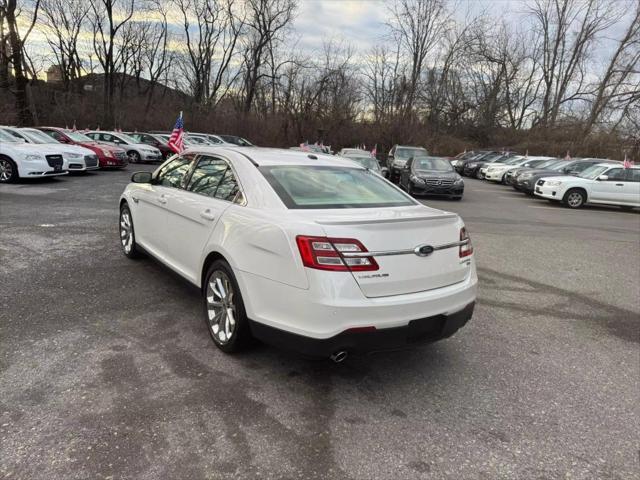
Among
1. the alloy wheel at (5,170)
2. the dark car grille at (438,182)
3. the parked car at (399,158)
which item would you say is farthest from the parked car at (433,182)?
the alloy wheel at (5,170)

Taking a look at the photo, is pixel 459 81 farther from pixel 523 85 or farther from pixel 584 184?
pixel 584 184

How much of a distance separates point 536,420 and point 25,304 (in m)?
4.56

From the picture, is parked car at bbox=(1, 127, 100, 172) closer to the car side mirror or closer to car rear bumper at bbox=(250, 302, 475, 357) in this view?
the car side mirror

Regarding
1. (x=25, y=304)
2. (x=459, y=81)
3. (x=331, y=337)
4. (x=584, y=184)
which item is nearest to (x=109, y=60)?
(x=459, y=81)

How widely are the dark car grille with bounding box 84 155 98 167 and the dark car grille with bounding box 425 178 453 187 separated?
470 inches

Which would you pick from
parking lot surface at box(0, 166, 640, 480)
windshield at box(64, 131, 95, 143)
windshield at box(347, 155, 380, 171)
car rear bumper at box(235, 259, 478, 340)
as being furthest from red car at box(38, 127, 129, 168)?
car rear bumper at box(235, 259, 478, 340)

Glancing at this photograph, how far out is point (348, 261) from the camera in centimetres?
286

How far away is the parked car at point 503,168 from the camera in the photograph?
78.2 feet

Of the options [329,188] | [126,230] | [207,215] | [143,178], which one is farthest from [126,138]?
[329,188]

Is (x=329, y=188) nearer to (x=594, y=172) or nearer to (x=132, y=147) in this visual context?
(x=594, y=172)

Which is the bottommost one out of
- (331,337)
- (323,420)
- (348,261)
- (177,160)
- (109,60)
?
(323,420)

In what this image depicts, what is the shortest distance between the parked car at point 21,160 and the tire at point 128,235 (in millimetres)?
8771

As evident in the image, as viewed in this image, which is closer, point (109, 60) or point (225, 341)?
point (225, 341)

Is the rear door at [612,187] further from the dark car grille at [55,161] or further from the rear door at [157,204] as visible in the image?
the dark car grille at [55,161]
